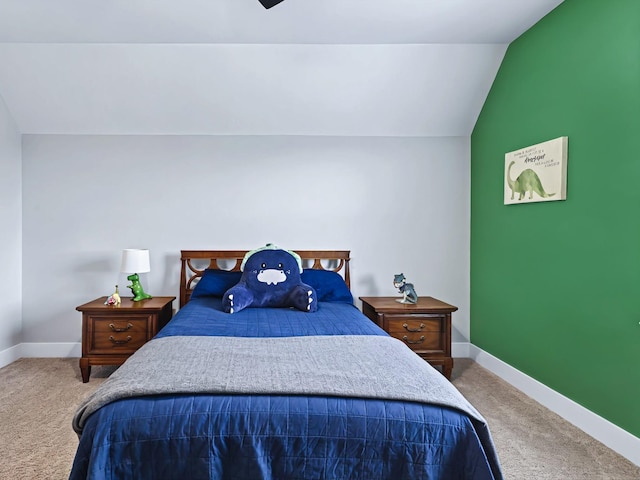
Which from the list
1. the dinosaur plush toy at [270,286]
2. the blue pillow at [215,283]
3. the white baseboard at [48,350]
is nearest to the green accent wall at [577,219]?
the dinosaur plush toy at [270,286]

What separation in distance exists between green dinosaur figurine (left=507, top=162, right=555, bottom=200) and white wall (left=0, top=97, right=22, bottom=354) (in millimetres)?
4034

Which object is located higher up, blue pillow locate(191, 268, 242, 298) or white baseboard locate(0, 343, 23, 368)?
blue pillow locate(191, 268, 242, 298)

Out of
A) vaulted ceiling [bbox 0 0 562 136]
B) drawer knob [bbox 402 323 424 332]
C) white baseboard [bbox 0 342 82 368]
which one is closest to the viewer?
vaulted ceiling [bbox 0 0 562 136]

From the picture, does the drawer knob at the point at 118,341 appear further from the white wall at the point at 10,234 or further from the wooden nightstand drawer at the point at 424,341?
the wooden nightstand drawer at the point at 424,341

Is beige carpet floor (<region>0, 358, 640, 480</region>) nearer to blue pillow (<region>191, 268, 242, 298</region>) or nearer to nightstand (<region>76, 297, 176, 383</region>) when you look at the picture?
nightstand (<region>76, 297, 176, 383</region>)

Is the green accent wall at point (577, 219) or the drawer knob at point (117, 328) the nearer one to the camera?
the green accent wall at point (577, 219)

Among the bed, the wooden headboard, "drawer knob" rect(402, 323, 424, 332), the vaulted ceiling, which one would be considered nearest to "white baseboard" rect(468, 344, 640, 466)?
"drawer knob" rect(402, 323, 424, 332)

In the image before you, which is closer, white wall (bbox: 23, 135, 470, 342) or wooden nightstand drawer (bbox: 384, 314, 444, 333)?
wooden nightstand drawer (bbox: 384, 314, 444, 333)

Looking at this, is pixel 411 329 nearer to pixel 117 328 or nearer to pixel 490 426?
pixel 490 426

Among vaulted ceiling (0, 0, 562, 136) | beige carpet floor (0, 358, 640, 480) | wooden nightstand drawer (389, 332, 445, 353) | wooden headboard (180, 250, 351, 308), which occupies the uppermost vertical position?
vaulted ceiling (0, 0, 562, 136)

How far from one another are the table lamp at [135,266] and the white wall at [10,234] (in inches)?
40.4

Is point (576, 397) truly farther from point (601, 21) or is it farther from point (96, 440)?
point (96, 440)

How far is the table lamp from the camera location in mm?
3414

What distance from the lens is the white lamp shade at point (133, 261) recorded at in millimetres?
3408
